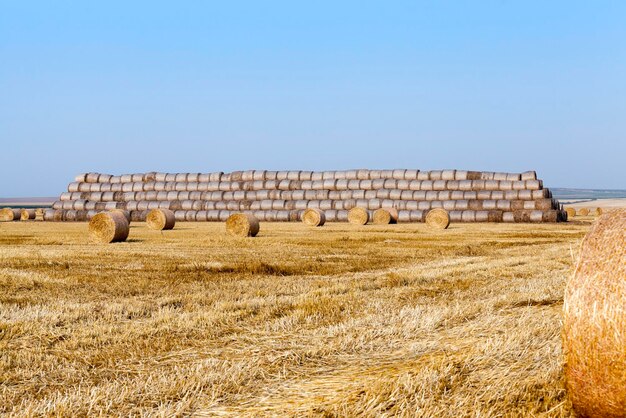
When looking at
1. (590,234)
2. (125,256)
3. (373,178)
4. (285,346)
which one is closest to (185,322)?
(285,346)

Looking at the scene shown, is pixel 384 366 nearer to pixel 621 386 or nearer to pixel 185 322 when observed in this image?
pixel 621 386

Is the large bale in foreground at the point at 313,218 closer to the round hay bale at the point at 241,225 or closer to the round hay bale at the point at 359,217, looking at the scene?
the round hay bale at the point at 359,217

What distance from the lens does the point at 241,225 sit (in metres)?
23.1

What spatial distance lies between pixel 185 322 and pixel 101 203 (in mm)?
39900

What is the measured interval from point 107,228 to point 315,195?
886 inches

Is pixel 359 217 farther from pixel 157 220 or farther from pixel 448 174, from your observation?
pixel 157 220

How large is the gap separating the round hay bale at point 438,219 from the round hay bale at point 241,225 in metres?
9.67

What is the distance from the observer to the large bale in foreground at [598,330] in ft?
14.5

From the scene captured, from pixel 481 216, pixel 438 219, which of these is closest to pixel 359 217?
pixel 438 219

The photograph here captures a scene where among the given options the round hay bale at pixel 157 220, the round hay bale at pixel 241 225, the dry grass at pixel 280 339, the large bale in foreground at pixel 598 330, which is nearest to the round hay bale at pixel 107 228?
the round hay bale at pixel 241 225

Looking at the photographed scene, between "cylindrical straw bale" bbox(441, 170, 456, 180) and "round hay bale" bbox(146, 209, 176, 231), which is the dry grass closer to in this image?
"round hay bale" bbox(146, 209, 176, 231)

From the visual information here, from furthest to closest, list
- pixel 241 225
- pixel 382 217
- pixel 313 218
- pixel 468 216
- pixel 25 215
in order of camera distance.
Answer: pixel 25 215 < pixel 468 216 < pixel 382 217 < pixel 313 218 < pixel 241 225

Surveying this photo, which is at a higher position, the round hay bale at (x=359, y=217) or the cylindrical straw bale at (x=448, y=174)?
the cylindrical straw bale at (x=448, y=174)

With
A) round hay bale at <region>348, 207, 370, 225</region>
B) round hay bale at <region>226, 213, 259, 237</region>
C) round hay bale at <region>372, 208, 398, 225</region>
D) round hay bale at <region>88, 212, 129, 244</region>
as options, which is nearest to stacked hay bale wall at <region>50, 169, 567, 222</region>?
round hay bale at <region>372, 208, 398, 225</region>
